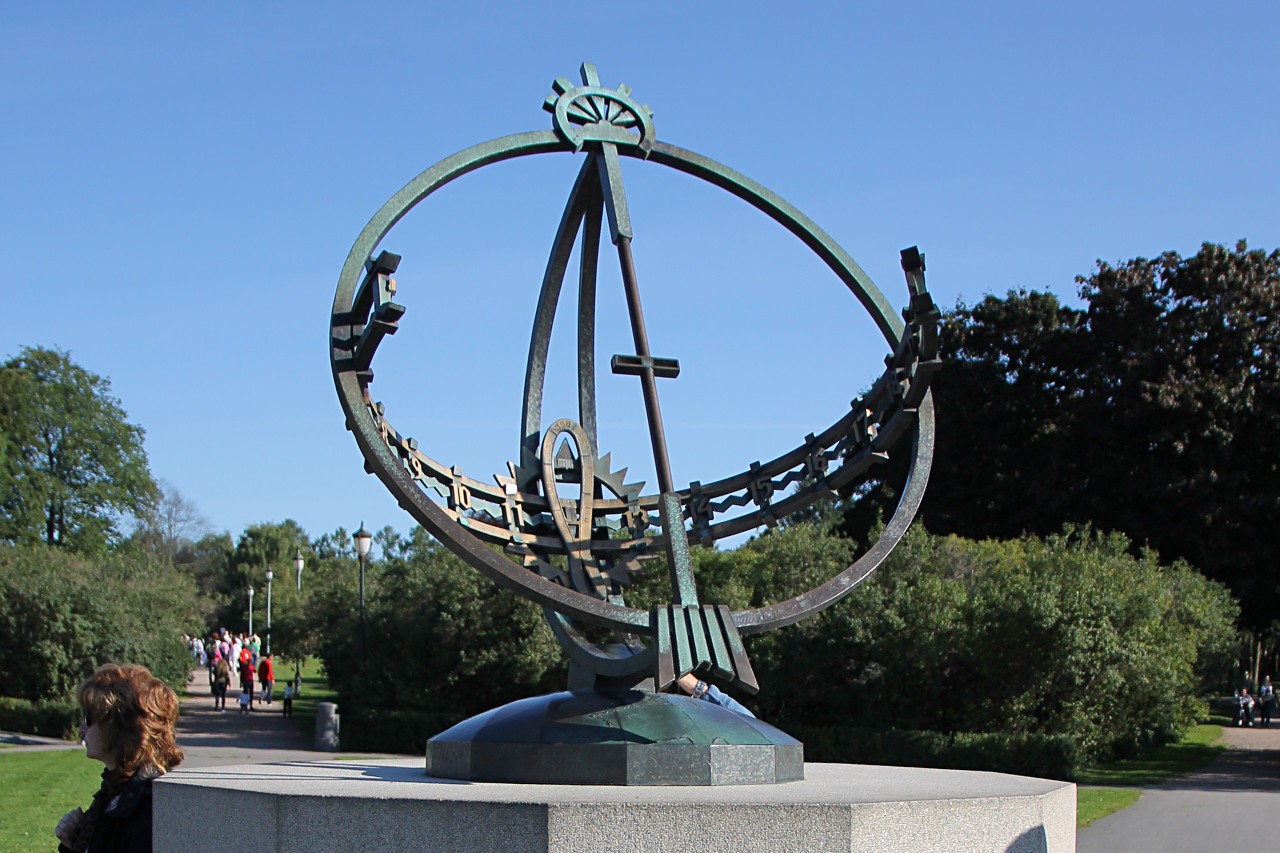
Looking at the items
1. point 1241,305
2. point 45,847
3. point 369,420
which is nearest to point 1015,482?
point 1241,305

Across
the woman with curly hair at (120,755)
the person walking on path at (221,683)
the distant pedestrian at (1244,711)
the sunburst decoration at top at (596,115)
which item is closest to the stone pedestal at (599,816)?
the woman with curly hair at (120,755)

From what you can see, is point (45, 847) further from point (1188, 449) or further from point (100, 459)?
point (100, 459)

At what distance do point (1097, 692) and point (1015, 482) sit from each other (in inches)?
553

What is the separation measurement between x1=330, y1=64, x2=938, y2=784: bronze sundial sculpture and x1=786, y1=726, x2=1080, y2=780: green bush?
468 inches

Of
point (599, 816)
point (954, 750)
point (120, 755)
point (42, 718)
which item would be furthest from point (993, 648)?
point (120, 755)

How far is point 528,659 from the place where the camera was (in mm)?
25703

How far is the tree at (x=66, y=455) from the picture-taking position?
4853cm

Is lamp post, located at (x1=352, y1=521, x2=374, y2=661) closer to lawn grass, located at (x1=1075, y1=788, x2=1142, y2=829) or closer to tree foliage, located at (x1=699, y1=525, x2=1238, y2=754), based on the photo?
tree foliage, located at (x1=699, y1=525, x2=1238, y2=754)

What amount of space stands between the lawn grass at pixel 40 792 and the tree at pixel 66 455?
86.2ft

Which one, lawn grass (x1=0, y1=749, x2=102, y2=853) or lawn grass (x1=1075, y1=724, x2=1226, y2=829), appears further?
lawn grass (x1=1075, y1=724, x2=1226, y2=829)

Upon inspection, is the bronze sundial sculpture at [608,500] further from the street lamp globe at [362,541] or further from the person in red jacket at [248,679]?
the person in red jacket at [248,679]

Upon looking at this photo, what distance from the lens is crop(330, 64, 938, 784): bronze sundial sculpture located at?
23.3 ft

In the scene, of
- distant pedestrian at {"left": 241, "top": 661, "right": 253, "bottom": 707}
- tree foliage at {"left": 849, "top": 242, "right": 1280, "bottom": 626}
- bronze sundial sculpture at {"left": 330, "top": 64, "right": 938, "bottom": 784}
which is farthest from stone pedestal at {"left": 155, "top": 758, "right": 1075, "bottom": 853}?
distant pedestrian at {"left": 241, "top": 661, "right": 253, "bottom": 707}

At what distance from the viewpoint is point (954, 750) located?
68.4 feet
